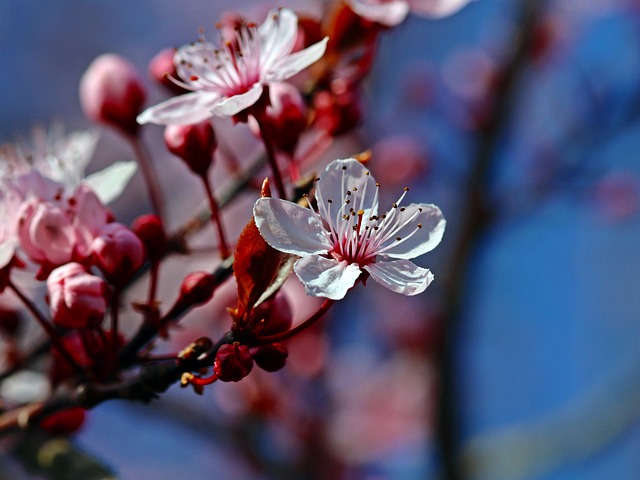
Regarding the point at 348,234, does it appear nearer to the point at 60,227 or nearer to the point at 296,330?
the point at 296,330

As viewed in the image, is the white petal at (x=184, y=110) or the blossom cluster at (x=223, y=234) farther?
the white petal at (x=184, y=110)

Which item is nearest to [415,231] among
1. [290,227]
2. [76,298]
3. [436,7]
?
[290,227]

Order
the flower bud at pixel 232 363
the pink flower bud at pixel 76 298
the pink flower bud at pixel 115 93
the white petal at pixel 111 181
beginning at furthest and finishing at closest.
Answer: the pink flower bud at pixel 115 93, the white petal at pixel 111 181, the pink flower bud at pixel 76 298, the flower bud at pixel 232 363

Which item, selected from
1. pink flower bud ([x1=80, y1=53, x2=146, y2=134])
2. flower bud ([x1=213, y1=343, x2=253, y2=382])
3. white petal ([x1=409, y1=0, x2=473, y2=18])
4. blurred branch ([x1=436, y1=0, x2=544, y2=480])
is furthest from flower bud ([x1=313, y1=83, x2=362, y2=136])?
blurred branch ([x1=436, y1=0, x2=544, y2=480])

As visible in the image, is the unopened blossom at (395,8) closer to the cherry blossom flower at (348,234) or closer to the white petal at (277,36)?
the white petal at (277,36)

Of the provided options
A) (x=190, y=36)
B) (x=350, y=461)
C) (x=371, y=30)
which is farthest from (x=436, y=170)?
(x=371, y=30)

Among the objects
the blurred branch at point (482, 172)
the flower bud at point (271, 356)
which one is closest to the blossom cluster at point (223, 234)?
the flower bud at point (271, 356)
